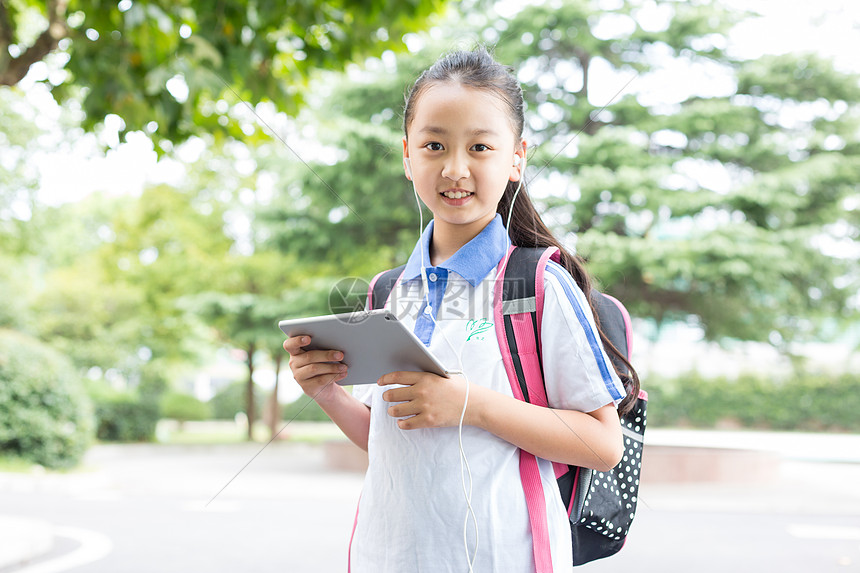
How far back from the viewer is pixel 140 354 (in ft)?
50.3

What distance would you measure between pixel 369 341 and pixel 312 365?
13 cm

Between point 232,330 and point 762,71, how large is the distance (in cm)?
750

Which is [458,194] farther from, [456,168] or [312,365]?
[312,365]

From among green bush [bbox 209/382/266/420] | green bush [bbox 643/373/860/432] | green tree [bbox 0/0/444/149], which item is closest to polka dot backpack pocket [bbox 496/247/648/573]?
green tree [bbox 0/0/444/149]

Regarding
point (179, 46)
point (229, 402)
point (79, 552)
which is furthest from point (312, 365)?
point (229, 402)

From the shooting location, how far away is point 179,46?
3328 millimetres

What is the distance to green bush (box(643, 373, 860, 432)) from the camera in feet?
47.5

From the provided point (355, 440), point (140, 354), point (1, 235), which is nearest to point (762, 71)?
point (355, 440)

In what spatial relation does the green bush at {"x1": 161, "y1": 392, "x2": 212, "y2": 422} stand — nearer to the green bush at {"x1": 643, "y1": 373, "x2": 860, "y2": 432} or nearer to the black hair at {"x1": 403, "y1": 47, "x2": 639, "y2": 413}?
the green bush at {"x1": 643, "y1": 373, "x2": 860, "y2": 432}

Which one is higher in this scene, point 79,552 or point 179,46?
point 179,46

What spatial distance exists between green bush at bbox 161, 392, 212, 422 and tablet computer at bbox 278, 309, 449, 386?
54.5ft

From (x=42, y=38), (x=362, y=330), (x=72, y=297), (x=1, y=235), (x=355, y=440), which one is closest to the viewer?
(x=362, y=330)

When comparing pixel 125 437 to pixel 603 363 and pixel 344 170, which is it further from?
pixel 603 363

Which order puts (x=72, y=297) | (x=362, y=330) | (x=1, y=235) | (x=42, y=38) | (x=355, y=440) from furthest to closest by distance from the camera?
(x=72, y=297), (x=1, y=235), (x=42, y=38), (x=355, y=440), (x=362, y=330)
